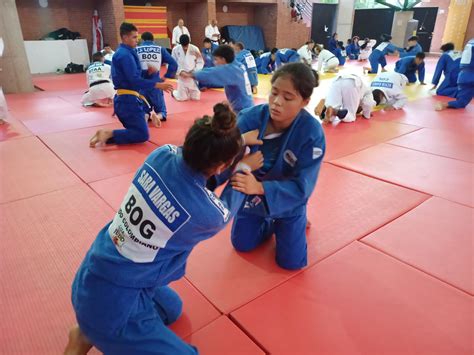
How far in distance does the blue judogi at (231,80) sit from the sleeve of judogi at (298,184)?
8.85 feet

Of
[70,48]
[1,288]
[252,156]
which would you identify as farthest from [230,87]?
[70,48]

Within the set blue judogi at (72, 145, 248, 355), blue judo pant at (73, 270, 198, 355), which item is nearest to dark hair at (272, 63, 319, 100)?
blue judogi at (72, 145, 248, 355)

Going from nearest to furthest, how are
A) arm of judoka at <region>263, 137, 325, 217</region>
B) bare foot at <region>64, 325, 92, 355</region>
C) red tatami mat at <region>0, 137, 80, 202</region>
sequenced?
bare foot at <region>64, 325, 92, 355</region>, arm of judoka at <region>263, 137, 325, 217</region>, red tatami mat at <region>0, 137, 80, 202</region>

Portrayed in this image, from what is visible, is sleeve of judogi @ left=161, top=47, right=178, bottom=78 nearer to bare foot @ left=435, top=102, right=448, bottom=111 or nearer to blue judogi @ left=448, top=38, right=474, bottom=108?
bare foot @ left=435, top=102, right=448, bottom=111

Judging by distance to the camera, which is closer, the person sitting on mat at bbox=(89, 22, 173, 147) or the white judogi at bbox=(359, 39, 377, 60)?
the person sitting on mat at bbox=(89, 22, 173, 147)

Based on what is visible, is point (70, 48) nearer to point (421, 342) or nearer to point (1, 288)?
point (1, 288)

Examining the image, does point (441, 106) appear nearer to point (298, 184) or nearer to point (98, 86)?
point (298, 184)

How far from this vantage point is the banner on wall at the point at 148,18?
13.4m

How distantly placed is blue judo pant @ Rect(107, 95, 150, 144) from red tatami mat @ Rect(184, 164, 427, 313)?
2574 millimetres

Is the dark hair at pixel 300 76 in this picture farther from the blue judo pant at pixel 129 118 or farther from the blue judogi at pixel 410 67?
the blue judogi at pixel 410 67

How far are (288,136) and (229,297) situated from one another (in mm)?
1038

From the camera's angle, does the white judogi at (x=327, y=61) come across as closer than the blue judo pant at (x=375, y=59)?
No

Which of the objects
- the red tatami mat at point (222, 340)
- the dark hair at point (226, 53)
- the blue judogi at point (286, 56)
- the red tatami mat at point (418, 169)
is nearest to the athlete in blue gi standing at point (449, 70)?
the blue judogi at point (286, 56)

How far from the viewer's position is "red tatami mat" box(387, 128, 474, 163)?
4.43 meters
